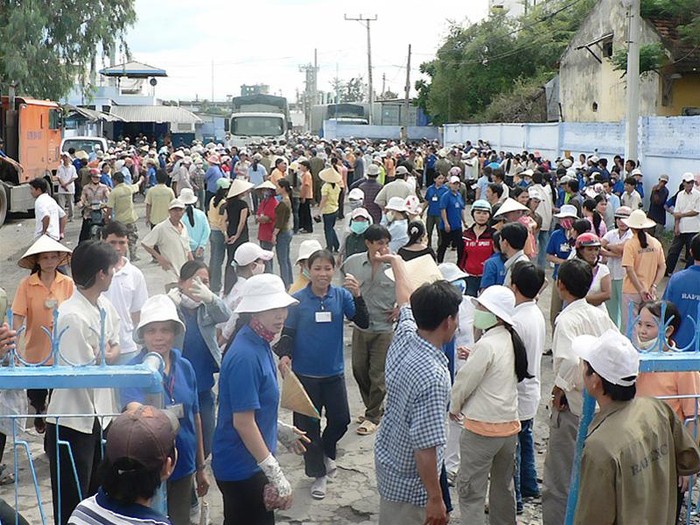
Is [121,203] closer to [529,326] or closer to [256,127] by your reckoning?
[529,326]

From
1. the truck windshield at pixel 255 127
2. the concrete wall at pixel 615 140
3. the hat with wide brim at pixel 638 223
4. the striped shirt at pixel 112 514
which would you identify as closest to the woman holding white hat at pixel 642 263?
the hat with wide brim at pixel 638 223

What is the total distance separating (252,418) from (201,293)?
1.65m

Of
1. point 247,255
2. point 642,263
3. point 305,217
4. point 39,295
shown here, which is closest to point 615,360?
point 247,255

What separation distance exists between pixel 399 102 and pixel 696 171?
46.8 m

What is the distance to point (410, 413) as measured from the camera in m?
3.92

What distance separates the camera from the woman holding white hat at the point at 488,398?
4754 mm

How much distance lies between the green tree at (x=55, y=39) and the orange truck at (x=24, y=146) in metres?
4.06

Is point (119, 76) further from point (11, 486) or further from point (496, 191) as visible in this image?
point (11, 486)

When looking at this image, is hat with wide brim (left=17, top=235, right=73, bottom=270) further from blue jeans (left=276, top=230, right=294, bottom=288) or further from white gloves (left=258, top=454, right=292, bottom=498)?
blue jeans (left=276, top=230, right=294, bottom=288)

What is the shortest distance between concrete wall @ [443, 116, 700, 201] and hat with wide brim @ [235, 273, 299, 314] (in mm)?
15542

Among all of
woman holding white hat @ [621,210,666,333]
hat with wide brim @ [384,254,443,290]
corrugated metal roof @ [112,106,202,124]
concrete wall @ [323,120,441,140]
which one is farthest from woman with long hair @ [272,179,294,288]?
corrugated metal roof @ [112,106,202,124]

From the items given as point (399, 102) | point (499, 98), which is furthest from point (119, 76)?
point (499, 98)

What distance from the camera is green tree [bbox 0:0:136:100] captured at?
2669 centimetres

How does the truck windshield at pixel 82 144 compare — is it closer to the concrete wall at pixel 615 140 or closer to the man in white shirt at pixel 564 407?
the concrete wall at pixel 615 140
